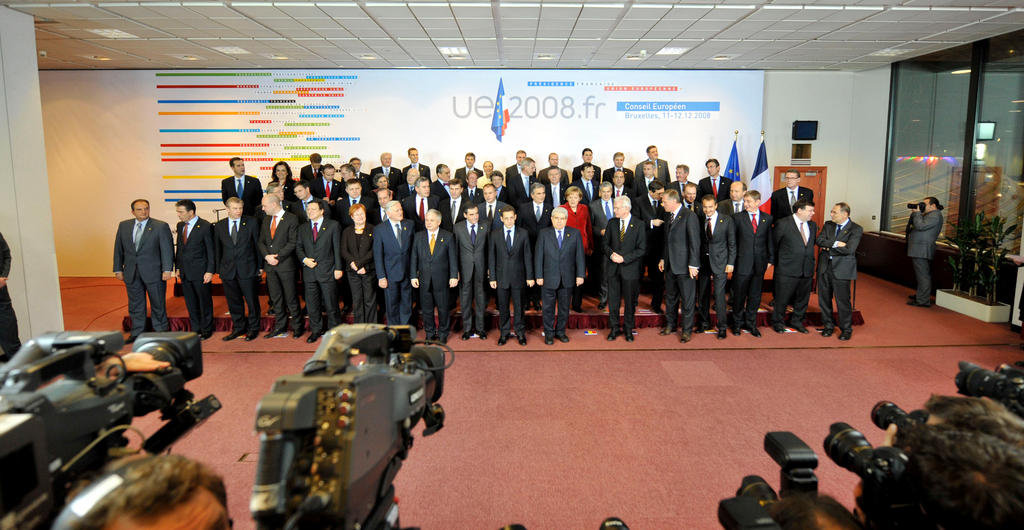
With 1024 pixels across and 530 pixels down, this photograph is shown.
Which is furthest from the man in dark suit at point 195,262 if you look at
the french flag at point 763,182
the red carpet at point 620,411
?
the french flag at point 763,182

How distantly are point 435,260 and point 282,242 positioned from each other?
68.2 inches

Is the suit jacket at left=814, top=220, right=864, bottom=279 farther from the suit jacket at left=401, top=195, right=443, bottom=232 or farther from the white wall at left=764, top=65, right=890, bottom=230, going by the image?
the suit jacket at left=401, top=195, right=443, bottom=232

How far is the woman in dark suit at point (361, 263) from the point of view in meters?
6.23

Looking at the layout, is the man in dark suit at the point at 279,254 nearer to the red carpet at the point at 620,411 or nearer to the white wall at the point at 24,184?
the red carpet at the point at 620,411

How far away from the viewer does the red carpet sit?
325 centimetres

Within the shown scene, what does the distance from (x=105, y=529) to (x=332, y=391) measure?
46 centimetres

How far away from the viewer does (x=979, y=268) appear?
706cm

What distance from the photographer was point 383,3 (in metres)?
5.83

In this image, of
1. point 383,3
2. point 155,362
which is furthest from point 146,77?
point 155,362

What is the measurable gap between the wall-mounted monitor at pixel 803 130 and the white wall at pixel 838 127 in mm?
95

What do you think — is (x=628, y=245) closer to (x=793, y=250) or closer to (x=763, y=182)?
Answer: (x=793, y=250)

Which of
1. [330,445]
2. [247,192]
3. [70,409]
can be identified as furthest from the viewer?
[247,192]

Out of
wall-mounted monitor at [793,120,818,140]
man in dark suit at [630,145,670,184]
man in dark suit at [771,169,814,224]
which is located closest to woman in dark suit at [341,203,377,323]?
man in dark suit at [630,145,670,184]

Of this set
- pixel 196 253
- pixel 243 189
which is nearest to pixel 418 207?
pixel 196 253
